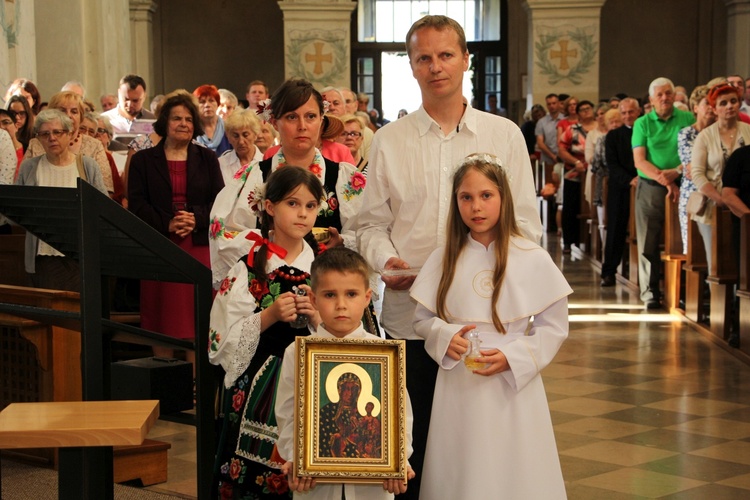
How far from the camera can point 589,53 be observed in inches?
786

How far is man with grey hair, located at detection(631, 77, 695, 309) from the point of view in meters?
10.3

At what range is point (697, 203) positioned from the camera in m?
8.95

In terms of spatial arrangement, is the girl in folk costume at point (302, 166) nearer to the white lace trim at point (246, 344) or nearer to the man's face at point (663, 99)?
the white lace trim at point (246, 344)

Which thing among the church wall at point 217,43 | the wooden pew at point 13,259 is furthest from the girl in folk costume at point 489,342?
the church wall at point 217,43

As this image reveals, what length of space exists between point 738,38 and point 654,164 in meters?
12.6

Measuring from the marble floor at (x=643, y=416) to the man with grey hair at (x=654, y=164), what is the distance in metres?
0.71

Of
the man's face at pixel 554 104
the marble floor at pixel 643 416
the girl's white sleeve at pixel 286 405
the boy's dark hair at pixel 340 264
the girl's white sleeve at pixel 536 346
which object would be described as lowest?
the marble floor at pixel 643 416

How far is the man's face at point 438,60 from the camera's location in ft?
12.7

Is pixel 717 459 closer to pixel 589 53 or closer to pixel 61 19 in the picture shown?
pixel 61 19

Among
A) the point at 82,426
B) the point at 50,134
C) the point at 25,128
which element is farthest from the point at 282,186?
the point at 25,128

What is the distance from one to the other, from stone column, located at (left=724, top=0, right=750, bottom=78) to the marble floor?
42.0 feet

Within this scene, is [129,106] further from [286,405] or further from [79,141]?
[286,405]

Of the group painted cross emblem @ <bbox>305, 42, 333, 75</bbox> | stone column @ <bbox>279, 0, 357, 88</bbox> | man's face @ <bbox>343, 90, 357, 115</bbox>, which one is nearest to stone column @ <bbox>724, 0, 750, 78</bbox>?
stone column @ <bbox>279, 0, 357, 88</bbox>

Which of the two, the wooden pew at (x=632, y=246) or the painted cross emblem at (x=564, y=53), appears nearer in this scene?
the wooden pew at (x=632, y=246)
